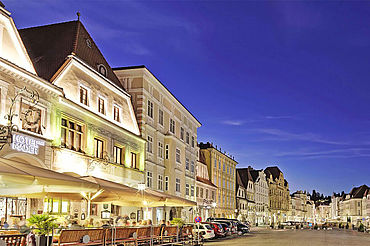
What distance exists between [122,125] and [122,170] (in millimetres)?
3233

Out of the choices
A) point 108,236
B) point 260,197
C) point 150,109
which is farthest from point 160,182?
point 260,197

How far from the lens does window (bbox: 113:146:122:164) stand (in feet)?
103

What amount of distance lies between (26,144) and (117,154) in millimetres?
11320

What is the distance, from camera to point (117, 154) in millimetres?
32281

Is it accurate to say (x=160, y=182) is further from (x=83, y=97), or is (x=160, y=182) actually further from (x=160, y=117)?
(x=83, y=97)

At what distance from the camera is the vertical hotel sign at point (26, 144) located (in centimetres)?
2062

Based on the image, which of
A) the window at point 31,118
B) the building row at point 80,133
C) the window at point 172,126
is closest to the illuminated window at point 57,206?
the building row at point 80,133

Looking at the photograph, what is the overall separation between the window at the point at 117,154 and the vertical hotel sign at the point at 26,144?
913cm

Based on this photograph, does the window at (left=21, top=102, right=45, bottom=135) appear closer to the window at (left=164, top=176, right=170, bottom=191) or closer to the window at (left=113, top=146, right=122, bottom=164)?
the window at (left=113, top=146, right=122, bottom=164)

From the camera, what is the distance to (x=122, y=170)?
105 feet

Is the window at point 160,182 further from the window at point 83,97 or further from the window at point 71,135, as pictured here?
the window at point 71,135

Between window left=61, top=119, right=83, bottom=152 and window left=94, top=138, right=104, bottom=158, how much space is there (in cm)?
218

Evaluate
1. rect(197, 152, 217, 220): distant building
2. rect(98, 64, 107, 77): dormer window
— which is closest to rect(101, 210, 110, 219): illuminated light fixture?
rect(98, 64, 107, 77): dormer window

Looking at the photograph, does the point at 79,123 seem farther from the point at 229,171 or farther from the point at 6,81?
the point at 229,171
